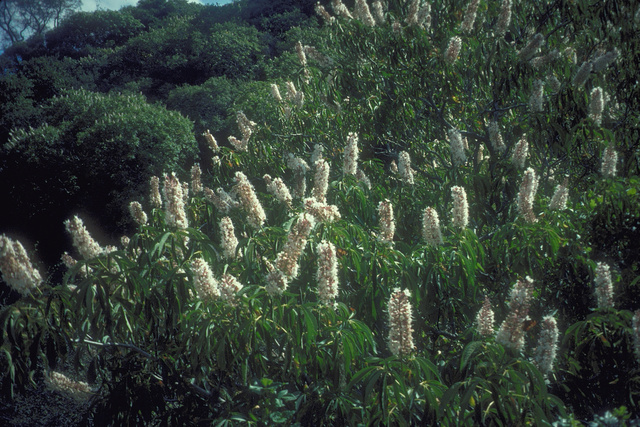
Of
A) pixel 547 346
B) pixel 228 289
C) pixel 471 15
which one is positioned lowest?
pixel 547 346

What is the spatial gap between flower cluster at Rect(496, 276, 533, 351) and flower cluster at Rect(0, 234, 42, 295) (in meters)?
2.28

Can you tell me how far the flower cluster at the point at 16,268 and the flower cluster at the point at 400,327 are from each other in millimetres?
1758

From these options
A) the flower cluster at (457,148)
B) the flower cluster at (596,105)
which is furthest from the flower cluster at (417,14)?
the flower cluster at (596,105)

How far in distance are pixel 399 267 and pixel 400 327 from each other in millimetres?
697

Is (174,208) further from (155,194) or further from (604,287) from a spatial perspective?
(604,287)

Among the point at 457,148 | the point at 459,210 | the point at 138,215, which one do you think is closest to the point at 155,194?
the point at 138,215

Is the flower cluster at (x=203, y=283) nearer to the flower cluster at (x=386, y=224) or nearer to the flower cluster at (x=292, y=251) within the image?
the flower cluster at (x=292, y=251)

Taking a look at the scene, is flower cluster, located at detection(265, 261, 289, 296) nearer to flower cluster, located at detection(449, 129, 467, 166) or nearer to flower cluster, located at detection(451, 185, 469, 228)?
flower cluster, located at detection(451, 185, 469, 228)

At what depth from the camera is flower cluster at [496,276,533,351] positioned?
2402 mm

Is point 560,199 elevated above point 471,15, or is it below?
below

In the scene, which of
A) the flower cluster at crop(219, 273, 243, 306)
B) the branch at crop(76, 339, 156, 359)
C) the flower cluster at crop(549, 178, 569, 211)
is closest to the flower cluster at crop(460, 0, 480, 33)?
the flower cluster at crop(549, 178, 569, 211)

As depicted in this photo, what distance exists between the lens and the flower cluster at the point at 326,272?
8.58ft

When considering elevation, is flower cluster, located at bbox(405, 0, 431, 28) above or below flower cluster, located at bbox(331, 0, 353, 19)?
below

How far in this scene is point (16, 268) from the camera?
2.60 meters
